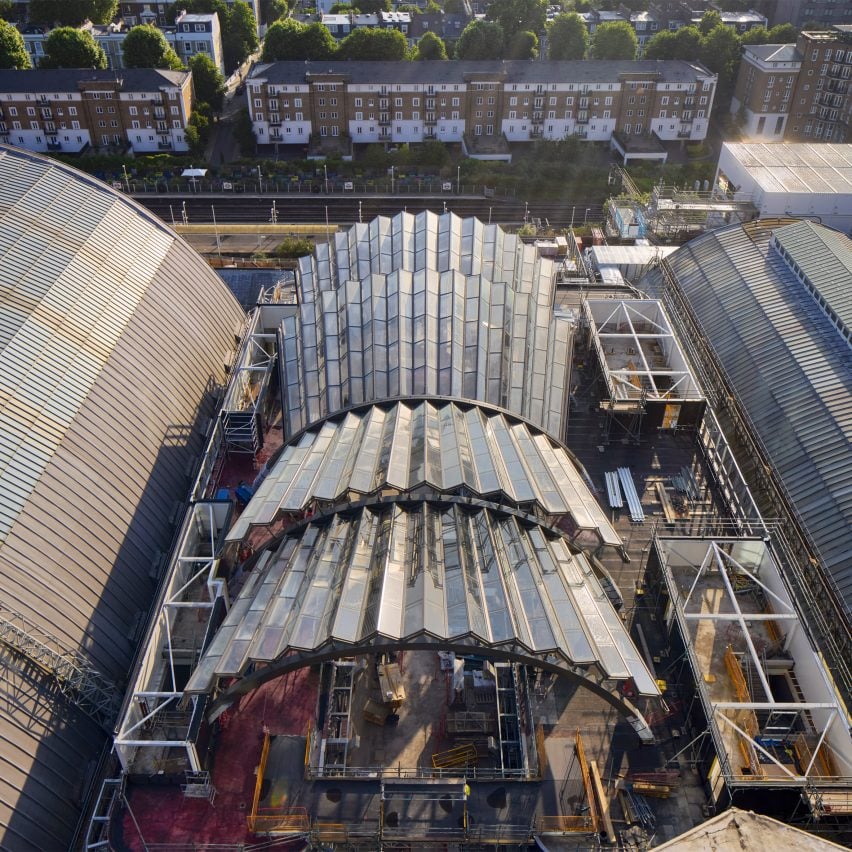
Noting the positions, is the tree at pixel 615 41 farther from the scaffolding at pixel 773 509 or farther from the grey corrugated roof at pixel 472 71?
the scaffolding at pixel 773 509

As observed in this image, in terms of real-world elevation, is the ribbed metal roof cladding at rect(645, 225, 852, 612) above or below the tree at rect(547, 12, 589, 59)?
below

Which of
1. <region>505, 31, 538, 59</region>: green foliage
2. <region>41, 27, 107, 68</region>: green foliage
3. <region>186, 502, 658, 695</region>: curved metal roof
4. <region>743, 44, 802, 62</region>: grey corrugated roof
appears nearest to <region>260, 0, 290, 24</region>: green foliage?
<region>41, 27, 107, 68</region>: green foliage

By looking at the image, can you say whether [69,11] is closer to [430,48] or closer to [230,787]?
[430,48]

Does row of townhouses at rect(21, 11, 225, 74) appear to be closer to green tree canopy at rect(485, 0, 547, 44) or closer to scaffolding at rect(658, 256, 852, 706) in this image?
green tree canopy at rect(485, 0, 547, 44)

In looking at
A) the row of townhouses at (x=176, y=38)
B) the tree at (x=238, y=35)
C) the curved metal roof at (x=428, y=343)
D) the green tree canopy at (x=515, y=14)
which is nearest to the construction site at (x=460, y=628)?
the curved metal roof at (x=428, y=343)

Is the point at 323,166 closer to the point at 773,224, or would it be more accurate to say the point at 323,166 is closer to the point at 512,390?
the point at 773,224

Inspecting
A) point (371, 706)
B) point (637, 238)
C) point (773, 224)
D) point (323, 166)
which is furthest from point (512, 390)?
point (323, 166)

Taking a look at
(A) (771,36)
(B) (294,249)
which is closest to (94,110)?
(B) (294,249)
